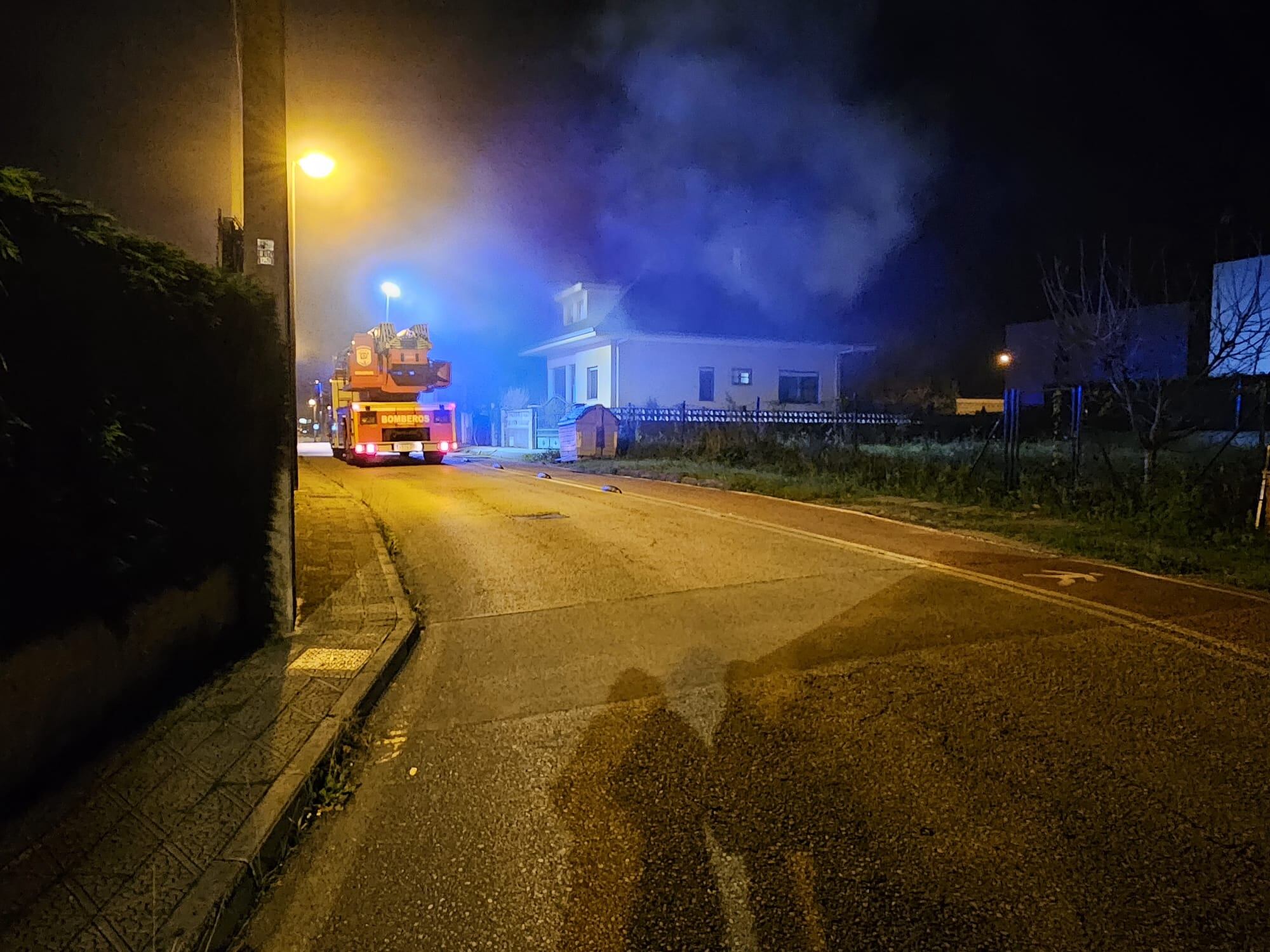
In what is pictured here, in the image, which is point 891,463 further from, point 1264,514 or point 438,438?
point 438,438

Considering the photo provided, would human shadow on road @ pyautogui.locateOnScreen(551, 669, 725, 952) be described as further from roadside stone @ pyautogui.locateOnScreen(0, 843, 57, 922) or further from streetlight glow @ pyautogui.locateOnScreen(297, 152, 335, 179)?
streetlight glow @ pyautogui.locateOnScreen(297, 152, 335, 179)

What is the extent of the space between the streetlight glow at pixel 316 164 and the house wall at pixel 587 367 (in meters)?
21.4

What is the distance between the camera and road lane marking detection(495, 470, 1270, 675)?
5.27 m

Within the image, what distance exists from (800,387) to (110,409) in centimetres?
3266

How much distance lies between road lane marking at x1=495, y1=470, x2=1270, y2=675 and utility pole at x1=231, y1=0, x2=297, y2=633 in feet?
19.9

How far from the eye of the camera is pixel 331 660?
5254 millimetres

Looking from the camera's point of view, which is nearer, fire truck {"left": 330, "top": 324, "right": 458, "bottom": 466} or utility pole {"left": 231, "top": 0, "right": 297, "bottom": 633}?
utility pole {"left": 231, "top": 0, "right": 297, "bottom": 633}

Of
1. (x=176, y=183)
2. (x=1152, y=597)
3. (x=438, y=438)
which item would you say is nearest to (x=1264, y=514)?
(x=1152, y=597)

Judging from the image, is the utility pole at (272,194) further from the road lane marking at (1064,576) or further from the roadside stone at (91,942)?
the road lane marking at (1064,576)

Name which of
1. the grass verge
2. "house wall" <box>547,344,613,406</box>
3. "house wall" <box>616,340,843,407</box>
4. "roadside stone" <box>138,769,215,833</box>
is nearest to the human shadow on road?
"roadside stone" <box>138,769,215,833</box>

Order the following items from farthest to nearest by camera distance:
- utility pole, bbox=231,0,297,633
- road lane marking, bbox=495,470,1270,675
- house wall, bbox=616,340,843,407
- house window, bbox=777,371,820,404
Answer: house window, bbox=777,371,820,404 < house wall, bbox=616,340,843,407 < utility pole, bbox=231,0,297,633 < road lane marking, bbox=495,470,1270,675

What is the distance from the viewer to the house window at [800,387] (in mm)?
34463

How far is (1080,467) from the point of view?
13539 millimetres

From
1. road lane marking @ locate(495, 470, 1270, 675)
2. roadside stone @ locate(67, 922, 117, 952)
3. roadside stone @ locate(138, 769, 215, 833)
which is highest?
road lane marking @ locate(495, 470, 1270, 675)
